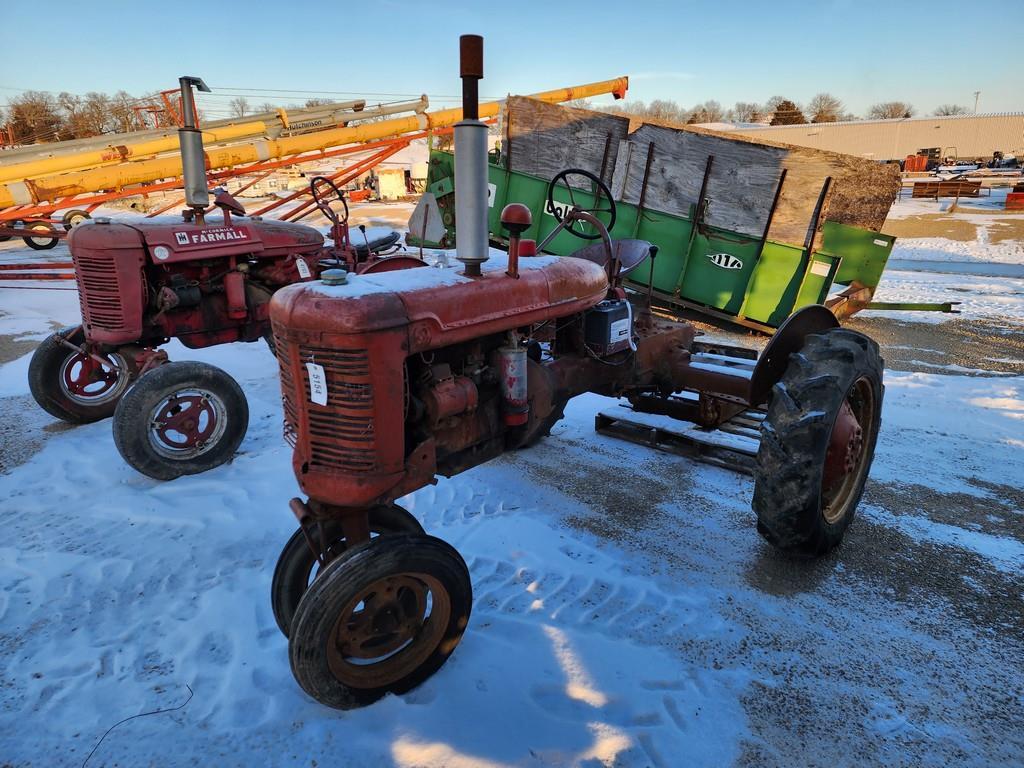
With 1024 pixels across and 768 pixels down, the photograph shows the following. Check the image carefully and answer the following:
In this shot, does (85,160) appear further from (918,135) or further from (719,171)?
(918,135)

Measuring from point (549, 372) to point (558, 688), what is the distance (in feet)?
4.25

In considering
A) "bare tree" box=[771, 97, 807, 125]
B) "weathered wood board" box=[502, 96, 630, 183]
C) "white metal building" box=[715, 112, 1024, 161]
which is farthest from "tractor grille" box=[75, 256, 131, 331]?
"bare tree" box=[771, 97, 807, 125]

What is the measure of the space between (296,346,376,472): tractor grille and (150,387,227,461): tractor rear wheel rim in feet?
6.79

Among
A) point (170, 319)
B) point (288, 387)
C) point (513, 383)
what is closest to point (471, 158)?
point (513, 383)

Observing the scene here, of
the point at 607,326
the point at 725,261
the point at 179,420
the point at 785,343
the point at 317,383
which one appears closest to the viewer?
the point at 317,383

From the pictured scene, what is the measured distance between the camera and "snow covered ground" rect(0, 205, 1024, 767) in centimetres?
200

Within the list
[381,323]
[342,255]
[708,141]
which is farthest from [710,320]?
[381,323]

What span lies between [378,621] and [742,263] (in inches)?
242

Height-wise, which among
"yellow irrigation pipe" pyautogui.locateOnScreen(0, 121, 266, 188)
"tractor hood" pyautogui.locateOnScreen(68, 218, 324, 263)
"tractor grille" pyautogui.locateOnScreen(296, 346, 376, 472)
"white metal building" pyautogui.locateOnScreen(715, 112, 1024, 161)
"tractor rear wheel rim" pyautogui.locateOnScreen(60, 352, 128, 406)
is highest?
"white metal building" pyautogui.locateOnScreen(715, 112, 1024, 161)

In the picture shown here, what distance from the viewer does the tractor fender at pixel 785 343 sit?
9.88ft

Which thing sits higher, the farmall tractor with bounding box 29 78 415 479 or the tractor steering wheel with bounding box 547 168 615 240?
the tractor steering wheel with bounding box 547 168 615 240

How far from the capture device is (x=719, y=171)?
22.6 feet

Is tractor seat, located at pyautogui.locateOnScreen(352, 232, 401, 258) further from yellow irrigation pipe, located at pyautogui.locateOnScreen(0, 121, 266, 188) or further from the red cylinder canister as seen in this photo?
yellow irrigation pipe, located at pyautogui.locateOnScreen(0, 121, 266, 188)

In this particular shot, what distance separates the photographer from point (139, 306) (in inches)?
164
